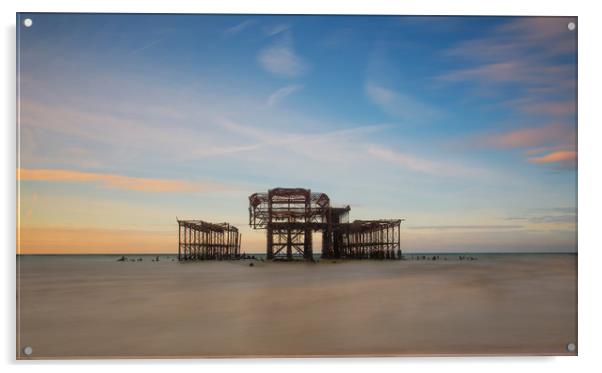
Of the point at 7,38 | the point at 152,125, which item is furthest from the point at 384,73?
the point at 7,38

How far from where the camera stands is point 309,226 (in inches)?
263

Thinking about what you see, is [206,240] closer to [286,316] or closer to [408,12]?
[286,316]

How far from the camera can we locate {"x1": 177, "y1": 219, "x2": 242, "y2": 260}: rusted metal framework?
588 centimetres

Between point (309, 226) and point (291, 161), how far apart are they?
5.03 ft

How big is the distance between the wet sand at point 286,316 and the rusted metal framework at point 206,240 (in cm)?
39

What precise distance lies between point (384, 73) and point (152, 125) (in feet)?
8.54

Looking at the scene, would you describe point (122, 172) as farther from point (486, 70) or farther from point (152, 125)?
point (486, 70)

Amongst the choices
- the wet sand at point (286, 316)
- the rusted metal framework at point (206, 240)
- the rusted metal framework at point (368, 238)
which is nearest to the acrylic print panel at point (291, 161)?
the wet sand at point (286, 316)

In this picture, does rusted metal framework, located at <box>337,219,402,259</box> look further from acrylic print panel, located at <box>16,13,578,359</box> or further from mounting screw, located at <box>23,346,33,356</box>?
mounting screw, located at <box>23,346,33,356</box>

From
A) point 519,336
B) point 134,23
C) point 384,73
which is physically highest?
point 134,23

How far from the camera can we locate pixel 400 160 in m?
5.53

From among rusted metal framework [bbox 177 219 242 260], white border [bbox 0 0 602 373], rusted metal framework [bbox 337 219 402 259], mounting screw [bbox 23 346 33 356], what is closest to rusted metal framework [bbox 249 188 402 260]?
rusted metal framework [bbox 337 219 402 259]

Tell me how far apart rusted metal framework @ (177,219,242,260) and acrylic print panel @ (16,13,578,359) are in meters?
0.15
